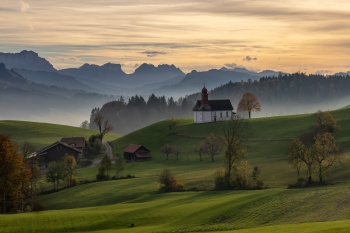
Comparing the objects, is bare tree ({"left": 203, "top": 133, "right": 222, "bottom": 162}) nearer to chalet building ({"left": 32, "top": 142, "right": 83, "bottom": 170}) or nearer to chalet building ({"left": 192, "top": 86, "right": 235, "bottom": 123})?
chalet building ({"left": 32, "top": 142, "right": 83, "bottom": 170})

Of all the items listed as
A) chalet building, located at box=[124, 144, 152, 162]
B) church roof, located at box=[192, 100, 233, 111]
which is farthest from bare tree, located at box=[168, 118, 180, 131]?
chalet building, located at box=[124, 144, 152, 162]

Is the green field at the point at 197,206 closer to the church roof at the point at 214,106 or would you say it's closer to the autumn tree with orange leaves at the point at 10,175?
the autumn tree with orange leaves at the point at 10,175

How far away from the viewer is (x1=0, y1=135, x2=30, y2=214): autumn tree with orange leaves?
6600 cm

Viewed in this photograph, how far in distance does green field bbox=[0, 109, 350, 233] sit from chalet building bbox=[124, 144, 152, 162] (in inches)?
701

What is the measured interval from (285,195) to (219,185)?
14939 mm

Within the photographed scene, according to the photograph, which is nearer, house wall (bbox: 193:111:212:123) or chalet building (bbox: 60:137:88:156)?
chalet building (bbox: 60:137:88:156)

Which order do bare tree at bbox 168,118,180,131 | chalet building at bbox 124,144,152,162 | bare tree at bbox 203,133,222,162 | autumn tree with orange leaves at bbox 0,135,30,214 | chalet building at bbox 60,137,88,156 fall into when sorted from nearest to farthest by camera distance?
autumn tree with orange leaves at bbox 0,135,30,214
bare tree at bbox 203,133,222,162
chalet building at bbox 124,144,152,162
chalet building at bbox 60,137,88,156
bare tree at bbox 168,118,180,131

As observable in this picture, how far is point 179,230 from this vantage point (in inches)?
1900

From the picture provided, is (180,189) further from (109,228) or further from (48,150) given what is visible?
(48,150)

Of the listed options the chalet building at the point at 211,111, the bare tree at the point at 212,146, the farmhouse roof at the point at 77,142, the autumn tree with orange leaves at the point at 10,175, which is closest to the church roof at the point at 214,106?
the chalet building at the point at 211,111

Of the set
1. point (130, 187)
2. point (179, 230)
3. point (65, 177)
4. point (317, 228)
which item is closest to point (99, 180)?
point (65, 177)

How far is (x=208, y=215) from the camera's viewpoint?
53.1 metres

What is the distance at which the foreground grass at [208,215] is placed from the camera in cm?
4816

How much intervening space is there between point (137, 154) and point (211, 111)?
43.9m
